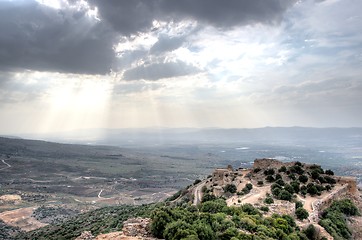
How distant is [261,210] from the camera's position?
32656 millimetres

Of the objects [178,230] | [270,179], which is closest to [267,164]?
[270,179]

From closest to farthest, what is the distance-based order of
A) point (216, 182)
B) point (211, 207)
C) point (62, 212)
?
point (211, 207)
point (216, 182)
point (62, 212)

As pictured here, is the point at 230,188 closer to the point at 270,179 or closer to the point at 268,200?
the point at 270,179

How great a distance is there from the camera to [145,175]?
580ft

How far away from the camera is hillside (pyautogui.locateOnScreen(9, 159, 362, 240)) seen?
2073 cm

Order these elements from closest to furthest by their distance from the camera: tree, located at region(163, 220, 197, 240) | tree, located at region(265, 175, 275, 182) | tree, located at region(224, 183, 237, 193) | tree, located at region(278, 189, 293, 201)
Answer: tree, located at region(163, 220, 197, 240) → tree, located at region(278, 189, 293, 201) → tree, located at region(224, 183, 237, 193) → tree, located at region(265, 175, 275, 182)

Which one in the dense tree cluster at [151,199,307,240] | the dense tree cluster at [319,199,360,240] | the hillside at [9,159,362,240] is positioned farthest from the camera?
the dense tree cluster at [319,199,360,240]

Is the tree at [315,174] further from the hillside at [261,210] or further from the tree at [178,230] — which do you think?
the tree at [178,230]

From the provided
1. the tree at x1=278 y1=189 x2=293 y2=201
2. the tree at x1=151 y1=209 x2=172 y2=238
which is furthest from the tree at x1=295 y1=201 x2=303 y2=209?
the tree at x1=151 y1=209 x2=172 y2=238

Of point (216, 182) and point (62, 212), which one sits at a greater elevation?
point (216, 182)

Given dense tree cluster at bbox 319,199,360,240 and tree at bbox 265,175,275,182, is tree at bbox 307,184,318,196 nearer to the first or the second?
dense tree cluster at bbox 319,199,360,240

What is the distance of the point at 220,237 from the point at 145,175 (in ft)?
523

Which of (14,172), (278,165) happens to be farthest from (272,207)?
(14,172)

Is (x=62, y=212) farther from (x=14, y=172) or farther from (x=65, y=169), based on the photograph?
(x=65, y=169)
